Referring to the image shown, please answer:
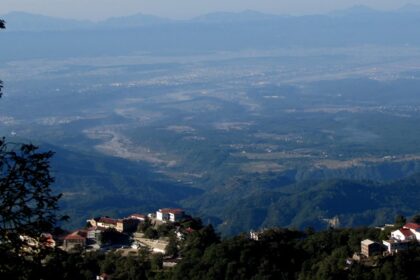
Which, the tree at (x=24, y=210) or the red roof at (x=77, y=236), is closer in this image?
the tree at (x=24, y=210)

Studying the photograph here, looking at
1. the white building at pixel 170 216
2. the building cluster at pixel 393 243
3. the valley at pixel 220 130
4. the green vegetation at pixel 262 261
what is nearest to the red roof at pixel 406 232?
the building cluster at pixel 393 243

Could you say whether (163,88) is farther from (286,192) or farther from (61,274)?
(61,274)

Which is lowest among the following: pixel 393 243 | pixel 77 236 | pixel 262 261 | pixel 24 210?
pixel 77 236

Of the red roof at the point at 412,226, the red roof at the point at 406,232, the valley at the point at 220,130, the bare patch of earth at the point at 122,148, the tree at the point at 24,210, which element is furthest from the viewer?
the bare patch of earth at the point at 122,148

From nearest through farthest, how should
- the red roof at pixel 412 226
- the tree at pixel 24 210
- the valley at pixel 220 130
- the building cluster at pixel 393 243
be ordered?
the tree at pixel 24 210 → the building cluster at pixel 393 243 → the red roof at pixel 412 226 → the valley at pixel 220 130

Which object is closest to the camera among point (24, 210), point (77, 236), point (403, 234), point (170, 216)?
point (24, 210)

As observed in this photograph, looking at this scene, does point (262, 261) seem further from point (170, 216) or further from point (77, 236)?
point (170, 216)

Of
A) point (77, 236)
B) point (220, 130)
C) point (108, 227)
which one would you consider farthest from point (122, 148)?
point (77, 236)

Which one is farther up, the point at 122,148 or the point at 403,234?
the point at 403,234

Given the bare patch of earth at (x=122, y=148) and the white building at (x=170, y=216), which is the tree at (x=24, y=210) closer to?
the white building at (x=170, y=216)
